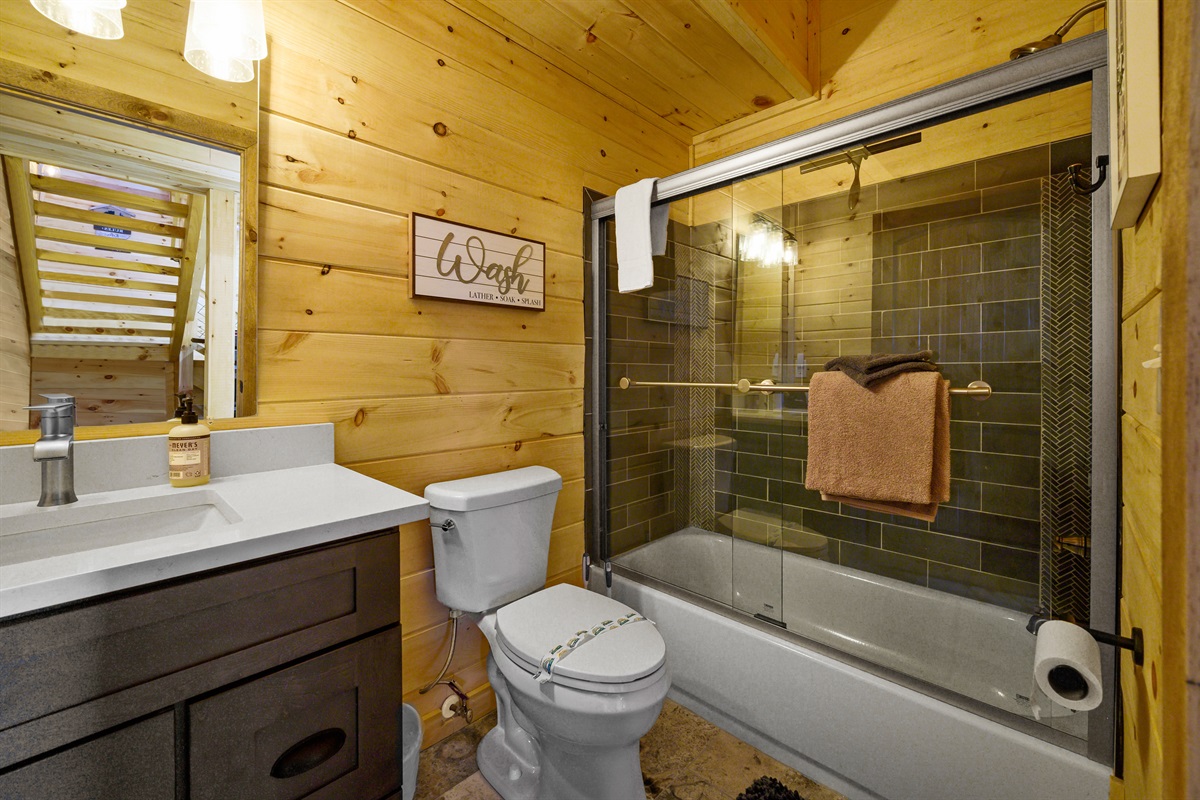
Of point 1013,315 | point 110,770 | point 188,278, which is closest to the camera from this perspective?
point 110,770

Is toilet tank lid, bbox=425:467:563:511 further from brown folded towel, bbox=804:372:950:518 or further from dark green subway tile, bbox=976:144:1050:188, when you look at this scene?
dark green subway tile, bbox=976:144:1050:188

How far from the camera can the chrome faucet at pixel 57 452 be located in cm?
87

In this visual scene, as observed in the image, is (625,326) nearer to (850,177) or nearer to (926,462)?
(850,177)

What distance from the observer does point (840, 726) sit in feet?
4.44

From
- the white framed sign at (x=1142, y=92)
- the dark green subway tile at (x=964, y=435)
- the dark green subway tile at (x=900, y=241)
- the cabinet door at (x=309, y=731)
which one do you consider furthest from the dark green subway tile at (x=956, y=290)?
the cabinet door at (x=309, y=731)

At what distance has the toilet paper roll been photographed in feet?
2.86

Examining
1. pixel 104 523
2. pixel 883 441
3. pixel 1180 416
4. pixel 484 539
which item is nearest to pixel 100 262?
pixel 104 523

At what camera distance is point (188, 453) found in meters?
1.05

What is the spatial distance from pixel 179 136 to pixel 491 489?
3.64 feet

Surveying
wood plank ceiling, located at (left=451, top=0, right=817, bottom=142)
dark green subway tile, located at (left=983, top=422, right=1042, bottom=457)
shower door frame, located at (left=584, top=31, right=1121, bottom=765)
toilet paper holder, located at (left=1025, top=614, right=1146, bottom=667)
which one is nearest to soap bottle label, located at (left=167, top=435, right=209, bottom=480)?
wood plank ceiling, located at (left=451, top=0, right=817, bottom=142)

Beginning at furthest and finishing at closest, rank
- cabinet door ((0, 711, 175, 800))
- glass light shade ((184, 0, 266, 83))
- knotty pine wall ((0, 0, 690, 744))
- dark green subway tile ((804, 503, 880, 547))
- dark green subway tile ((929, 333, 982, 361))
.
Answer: dark green subway tile ((804, 503, 880, 547)) < dark green subway tile ((929, 333, 982, 361)) < knotty pine wall ((0, 0, 690, 744)) < glass light shade ((184, 0, 266, 83)) < cabinet door ((0, 711, 175, 800))

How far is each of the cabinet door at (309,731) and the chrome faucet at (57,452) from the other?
53 centimetres

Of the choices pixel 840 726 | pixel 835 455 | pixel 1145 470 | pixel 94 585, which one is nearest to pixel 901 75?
pixel 835 455

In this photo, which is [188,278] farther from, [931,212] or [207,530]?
[931,212]
